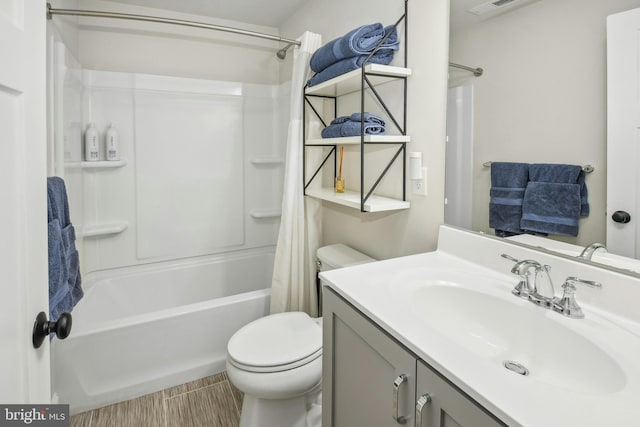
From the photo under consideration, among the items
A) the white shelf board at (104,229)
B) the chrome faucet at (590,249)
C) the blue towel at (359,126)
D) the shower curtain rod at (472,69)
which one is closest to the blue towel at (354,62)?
the blue towel at (359,126)

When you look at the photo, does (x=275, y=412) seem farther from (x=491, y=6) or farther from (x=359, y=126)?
(x=491, y=6)

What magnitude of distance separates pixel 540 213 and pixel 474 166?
11.3 inches

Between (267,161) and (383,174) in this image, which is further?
(267,161)

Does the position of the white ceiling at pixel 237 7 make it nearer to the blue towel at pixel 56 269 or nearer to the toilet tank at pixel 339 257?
the toilet tank at pixel 339 257

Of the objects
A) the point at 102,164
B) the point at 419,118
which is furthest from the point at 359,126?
the point at 102,164

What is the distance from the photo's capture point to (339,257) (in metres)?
1.86

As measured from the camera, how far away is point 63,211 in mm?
1435

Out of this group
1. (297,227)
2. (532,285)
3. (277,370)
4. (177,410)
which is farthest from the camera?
(297,227)

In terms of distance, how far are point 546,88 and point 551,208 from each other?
354 mm

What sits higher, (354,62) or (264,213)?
(354,62)

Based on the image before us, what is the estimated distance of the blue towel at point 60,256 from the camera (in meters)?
1.24

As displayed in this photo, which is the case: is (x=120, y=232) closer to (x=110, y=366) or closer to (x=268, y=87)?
(x=110, y=366)

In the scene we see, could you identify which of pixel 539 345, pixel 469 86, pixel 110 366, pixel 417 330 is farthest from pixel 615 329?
pixel 110 366

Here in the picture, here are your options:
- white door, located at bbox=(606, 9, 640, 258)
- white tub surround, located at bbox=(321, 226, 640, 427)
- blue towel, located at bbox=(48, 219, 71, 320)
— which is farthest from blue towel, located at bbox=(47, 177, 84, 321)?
white door, located at bbox=(606, 9, 640, 258)
